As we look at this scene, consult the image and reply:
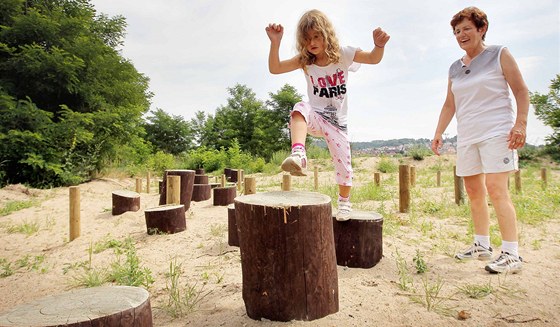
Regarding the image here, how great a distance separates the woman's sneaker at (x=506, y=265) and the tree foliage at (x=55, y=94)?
476 inches

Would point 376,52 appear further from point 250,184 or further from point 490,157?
point 250,184

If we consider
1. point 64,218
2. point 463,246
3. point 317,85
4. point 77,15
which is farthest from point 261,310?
point 77,15

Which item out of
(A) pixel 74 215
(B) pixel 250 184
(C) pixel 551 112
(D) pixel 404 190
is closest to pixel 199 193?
(A) pixel 74 215

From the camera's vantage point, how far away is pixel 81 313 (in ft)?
5.65

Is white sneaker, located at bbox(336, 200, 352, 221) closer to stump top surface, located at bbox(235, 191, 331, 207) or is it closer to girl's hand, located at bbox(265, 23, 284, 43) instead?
stump top surface, located at bbox(235, 191, 331, 207)

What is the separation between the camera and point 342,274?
10.5 feet

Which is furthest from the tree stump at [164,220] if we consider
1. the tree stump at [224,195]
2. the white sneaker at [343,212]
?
the white sneaker at [343,212]

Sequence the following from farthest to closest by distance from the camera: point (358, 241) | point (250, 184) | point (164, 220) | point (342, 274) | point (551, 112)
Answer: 1. point (551, 112)
2. point (164, 220)
3. point (250, 184)
4. point (358, 241)
5. point (342, 274)

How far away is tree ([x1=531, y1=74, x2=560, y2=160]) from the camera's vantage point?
2188 cm

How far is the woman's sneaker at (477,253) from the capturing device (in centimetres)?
336

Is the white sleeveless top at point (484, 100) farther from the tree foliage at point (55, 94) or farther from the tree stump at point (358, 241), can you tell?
the tree foliage at point (55, 94)

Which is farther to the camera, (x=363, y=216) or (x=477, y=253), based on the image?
(x=363, y=216)

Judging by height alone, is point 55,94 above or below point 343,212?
above

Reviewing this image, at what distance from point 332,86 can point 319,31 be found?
482 millimetres
